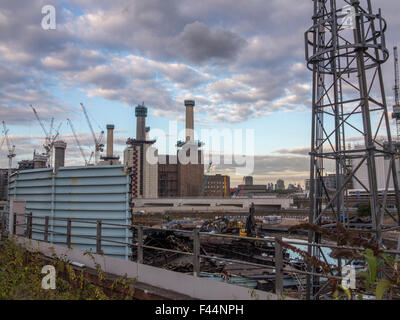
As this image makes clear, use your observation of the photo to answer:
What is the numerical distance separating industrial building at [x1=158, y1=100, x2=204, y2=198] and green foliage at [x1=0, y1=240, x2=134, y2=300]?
137 meters

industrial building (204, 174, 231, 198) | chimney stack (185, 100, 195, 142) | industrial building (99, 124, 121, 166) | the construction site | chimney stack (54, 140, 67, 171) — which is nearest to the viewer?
the construction site

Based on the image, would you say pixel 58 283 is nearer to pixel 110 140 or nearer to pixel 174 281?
pixel 174 281

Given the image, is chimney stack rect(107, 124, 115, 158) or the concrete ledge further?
Result: chimney stack rect(107, 124, 115, 158)

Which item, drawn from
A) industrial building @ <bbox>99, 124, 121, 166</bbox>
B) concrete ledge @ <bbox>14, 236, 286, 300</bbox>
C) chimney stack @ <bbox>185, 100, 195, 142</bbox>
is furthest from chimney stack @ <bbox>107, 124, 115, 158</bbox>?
concrete ledge @ <bbox>14, 236, 286, 300</bbox>

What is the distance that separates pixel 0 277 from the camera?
7410mm

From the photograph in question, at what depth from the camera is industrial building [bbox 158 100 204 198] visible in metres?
147

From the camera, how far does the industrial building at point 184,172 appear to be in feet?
481

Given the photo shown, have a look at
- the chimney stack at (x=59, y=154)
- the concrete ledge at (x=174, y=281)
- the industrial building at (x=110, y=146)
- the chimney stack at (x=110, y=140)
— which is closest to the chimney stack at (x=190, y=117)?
the industrial building at (x=110, y=146)

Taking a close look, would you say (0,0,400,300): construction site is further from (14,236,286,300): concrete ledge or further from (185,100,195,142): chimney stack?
(185,100,195,142): chimney stack

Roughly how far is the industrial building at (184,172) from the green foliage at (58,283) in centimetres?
A: 13665

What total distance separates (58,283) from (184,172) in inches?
5505
